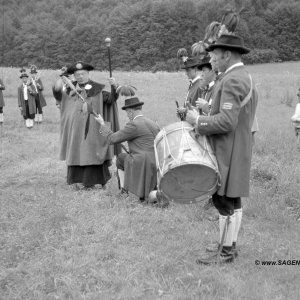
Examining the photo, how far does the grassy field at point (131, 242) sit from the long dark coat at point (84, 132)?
1.76ft

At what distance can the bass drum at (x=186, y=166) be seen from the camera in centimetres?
401

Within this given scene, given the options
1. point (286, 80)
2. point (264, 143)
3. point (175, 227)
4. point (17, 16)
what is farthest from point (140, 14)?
point (175, 227)

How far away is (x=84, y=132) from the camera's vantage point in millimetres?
7539

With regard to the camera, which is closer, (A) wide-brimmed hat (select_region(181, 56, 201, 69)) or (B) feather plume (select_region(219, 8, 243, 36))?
(B) feather plume (select_region(219, 8, 243, 36))

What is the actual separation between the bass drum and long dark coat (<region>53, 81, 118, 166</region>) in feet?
10.8

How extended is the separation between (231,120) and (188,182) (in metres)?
0.65

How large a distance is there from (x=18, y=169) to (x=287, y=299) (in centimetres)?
665

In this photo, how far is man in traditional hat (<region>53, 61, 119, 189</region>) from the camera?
7484 millimetres

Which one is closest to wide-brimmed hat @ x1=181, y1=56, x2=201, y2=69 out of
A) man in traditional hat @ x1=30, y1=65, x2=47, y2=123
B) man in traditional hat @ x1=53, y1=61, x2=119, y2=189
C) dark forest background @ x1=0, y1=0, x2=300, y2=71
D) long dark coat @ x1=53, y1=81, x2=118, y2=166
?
man in traditional hat @ x1=53, y1=61, x2=119, y2=189

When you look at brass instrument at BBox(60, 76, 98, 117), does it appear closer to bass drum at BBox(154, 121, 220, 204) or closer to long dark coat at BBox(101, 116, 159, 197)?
→ long dark coat at BBox(101, 116, 159, 197)

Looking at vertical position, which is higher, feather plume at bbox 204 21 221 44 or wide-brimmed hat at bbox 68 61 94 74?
feather plume at bbox 204 21 221 44

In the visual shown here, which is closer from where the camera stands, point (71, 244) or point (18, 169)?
point (71, 244)

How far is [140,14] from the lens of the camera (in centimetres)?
7531

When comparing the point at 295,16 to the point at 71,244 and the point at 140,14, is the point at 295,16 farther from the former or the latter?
the point at 71,244
